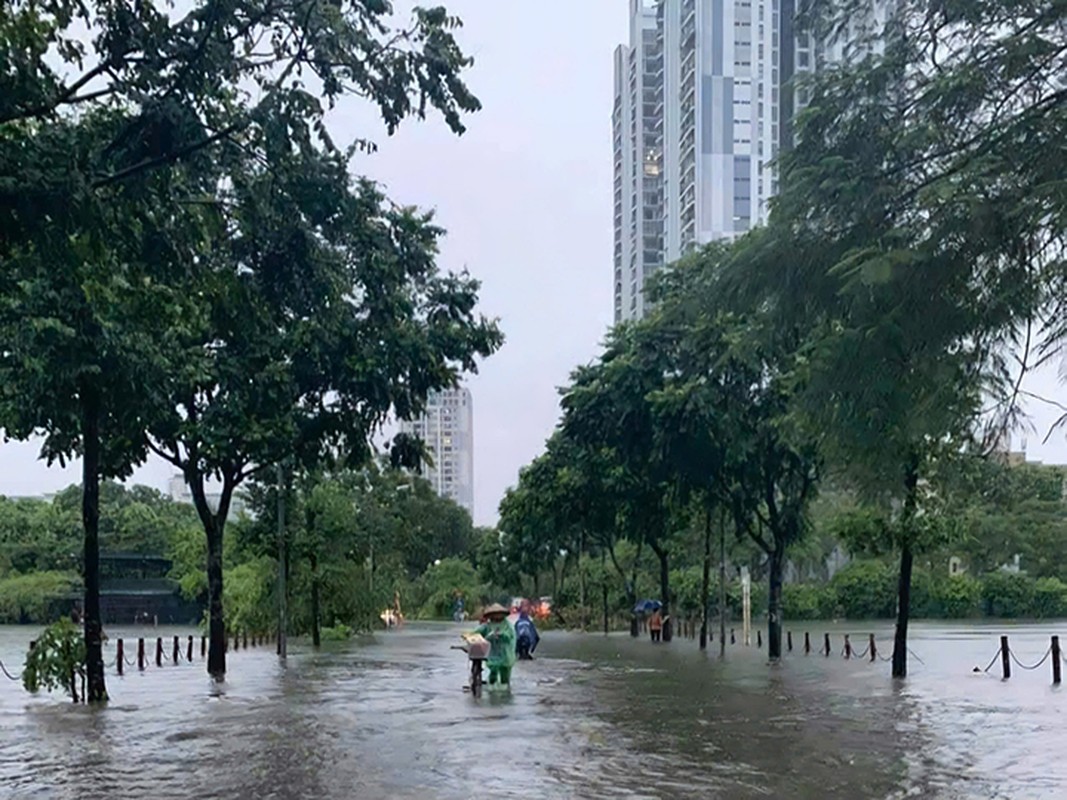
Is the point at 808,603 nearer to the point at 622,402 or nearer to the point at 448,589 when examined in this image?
the point at 448,589

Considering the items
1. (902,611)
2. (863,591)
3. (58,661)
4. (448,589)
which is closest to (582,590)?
(863,591)

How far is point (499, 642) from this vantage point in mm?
23922

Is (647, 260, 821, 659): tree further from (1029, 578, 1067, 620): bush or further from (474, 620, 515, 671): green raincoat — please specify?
(1029, 578, 1067, 620): bush

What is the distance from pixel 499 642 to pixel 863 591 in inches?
2260

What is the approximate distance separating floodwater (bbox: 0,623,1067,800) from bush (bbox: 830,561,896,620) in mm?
48662

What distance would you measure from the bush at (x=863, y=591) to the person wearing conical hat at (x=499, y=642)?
56552 millimetres

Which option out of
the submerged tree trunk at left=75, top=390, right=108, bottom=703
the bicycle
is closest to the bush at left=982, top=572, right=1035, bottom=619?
the bicycle

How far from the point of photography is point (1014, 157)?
27.3ft

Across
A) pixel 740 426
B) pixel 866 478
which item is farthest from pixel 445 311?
pixel 866 478

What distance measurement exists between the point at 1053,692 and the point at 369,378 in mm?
13678

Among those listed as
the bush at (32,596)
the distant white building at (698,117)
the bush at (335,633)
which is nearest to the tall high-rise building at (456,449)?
the distant white building at (698,117)

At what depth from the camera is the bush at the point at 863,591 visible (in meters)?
77.1

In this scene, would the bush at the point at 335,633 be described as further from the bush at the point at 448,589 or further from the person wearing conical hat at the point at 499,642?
the bush at the point at 448,589

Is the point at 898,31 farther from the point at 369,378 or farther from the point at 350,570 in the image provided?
the point at 350,570
